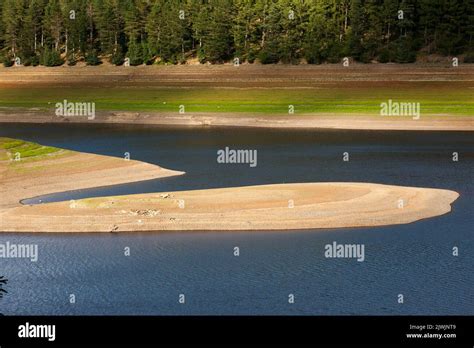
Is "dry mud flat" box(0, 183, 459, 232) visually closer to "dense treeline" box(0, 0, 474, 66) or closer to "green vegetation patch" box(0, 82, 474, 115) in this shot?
"green vegetation patch" box(0, 82, 474, 115)

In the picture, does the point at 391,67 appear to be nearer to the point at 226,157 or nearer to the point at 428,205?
the point at 226,157

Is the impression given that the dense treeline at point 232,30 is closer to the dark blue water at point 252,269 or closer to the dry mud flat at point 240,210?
the dark blue water at point 252,269

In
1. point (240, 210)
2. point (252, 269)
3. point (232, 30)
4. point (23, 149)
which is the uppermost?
point (232, 30)

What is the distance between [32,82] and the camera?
13288cm

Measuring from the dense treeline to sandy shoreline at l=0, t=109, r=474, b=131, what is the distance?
2635cm

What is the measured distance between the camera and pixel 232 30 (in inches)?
5295

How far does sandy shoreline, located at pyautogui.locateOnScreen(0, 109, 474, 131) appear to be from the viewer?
3556 inches

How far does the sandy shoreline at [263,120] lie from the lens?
90312mm

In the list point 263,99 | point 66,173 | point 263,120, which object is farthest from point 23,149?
point 263,99

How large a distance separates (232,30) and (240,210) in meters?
89.7

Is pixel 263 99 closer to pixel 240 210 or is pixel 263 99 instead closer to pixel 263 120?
pixel 263 120

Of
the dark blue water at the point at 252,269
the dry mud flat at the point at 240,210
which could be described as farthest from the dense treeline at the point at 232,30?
the dry mud flat at the point at 240,210

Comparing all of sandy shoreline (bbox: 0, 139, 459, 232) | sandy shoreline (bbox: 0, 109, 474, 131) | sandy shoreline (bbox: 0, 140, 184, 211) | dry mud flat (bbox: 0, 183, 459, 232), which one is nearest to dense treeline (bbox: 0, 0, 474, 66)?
sandy shoreline (bbox: 0, 109, 474, 131)
